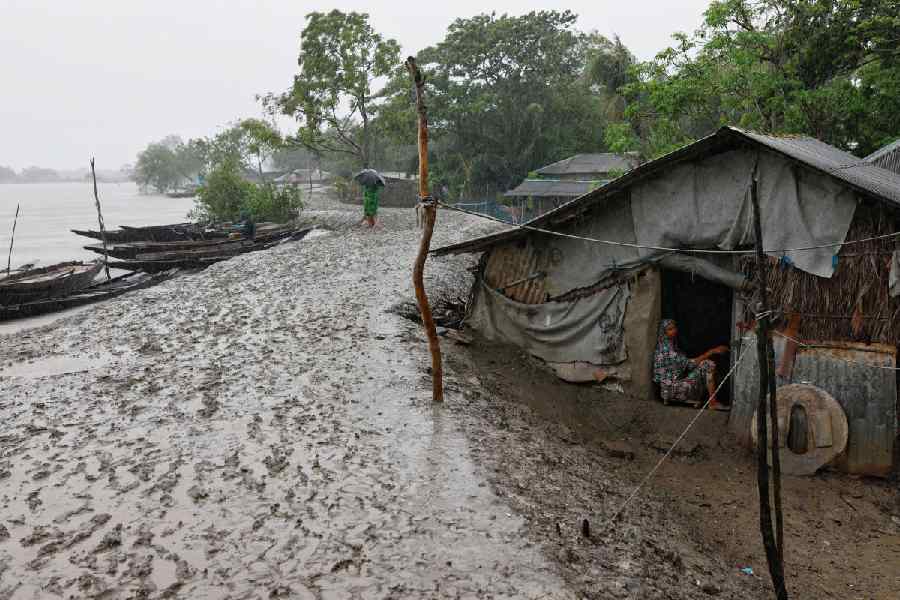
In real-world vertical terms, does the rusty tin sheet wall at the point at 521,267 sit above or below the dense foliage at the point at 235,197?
below

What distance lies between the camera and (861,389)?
7.26 m

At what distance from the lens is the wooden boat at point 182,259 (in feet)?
69.4

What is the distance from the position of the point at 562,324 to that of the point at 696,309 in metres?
2.54

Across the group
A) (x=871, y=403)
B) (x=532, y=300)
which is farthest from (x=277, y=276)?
(x=871, y=403)

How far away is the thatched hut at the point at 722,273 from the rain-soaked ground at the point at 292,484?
70.5 inches

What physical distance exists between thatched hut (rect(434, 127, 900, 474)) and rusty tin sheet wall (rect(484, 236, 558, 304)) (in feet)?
0.06

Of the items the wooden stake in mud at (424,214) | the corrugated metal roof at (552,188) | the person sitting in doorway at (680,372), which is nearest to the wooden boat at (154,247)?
the corrugated metal roof at (552,188)

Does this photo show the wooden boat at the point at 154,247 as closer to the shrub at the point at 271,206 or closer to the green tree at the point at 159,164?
the shrub at the point at 271,206

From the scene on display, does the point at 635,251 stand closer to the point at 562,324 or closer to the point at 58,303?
the point at 562,324

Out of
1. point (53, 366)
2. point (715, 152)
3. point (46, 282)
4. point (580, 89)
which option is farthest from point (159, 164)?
point (715, 152)

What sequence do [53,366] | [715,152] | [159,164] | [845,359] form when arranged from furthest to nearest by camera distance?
[159,164] → [53,366] → [715,152] → [845,359]

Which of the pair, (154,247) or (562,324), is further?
(154,247)

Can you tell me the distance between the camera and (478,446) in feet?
21.4

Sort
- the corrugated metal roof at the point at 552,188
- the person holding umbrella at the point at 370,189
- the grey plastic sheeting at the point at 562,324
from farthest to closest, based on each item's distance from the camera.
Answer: the corrugated metal roof at the point at 552,188
the person holding umbrella at the point at 370,189
the grey plastic sheeting at the point at 562,324
